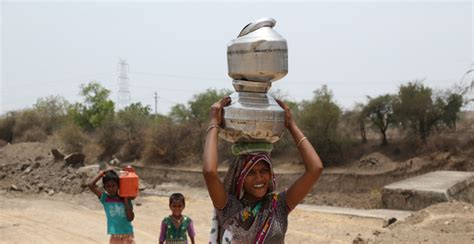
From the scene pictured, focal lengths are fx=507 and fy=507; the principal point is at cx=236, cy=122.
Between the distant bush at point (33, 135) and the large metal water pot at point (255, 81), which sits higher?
the large metal water pot at point (255, 81)

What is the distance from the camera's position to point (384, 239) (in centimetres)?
668

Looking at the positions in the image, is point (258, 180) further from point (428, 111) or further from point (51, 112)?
point (51, 112)

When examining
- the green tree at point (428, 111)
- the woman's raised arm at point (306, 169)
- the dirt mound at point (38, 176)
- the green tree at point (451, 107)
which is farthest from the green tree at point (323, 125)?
the woman's raised arm at point (306, 169)

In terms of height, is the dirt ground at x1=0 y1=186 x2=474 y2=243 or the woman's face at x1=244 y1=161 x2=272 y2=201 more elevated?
the woman's face at x1=244 y1=161 x2=272 y2=201

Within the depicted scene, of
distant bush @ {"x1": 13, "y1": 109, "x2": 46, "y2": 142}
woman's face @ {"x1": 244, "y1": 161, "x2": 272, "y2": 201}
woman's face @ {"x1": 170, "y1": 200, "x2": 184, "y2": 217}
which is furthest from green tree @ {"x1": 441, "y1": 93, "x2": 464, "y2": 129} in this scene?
distant bush @ {"x1": 13, "y1": 109, "x2": 46, "y2": 142}

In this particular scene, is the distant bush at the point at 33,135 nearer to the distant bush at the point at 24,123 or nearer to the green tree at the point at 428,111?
the distant bush at the point at 24,123

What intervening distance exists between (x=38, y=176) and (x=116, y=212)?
43.2 feet

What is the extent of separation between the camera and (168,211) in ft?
40.8

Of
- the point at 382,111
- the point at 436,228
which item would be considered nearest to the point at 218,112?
the point at 436,228

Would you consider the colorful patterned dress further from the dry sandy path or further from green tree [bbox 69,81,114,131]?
green tree [bbox 69,81,114,131]

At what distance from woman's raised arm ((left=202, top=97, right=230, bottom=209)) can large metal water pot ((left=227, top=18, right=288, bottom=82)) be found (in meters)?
0.17

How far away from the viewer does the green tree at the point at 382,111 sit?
23.2 m

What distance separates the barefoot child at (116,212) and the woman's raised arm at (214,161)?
2.77m

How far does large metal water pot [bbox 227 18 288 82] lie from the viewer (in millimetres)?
2346
